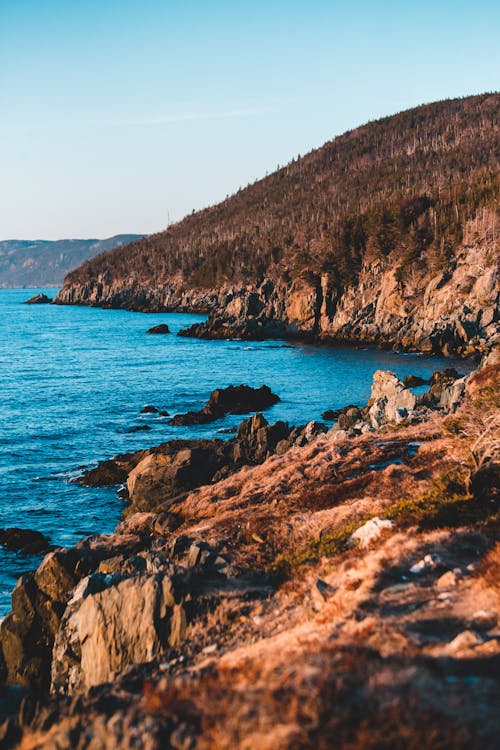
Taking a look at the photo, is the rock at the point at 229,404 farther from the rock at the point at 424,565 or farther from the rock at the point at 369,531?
the rock at the point at 424,565

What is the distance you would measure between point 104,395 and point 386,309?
55662 millimetres

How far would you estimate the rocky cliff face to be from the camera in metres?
78.7

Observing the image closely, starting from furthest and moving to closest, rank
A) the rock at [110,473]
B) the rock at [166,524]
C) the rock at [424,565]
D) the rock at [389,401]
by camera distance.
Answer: the rock at [110,473] → the rock at [389,401] → the rock at [166,524] → the rock at [424,565]

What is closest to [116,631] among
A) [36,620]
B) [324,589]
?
[324,589]

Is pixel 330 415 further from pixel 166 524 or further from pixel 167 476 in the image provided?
pixel 166 524

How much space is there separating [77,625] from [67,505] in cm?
1868

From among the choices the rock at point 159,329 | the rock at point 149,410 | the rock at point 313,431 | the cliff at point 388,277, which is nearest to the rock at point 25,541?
the rock at point 313,431

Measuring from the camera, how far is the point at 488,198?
339 feet

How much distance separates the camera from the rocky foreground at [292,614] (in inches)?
247

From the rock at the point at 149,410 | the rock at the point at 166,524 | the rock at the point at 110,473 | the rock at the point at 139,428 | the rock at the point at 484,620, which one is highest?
the rock at the point at 484,620

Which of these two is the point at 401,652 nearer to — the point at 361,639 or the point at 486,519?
the point at 361,639

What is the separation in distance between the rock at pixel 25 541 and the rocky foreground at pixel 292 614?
6.52m

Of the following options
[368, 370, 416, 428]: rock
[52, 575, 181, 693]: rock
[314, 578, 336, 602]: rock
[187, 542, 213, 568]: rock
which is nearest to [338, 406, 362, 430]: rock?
[368, 370, 416, 428]: rock

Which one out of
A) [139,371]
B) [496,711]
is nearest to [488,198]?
[139,371]
